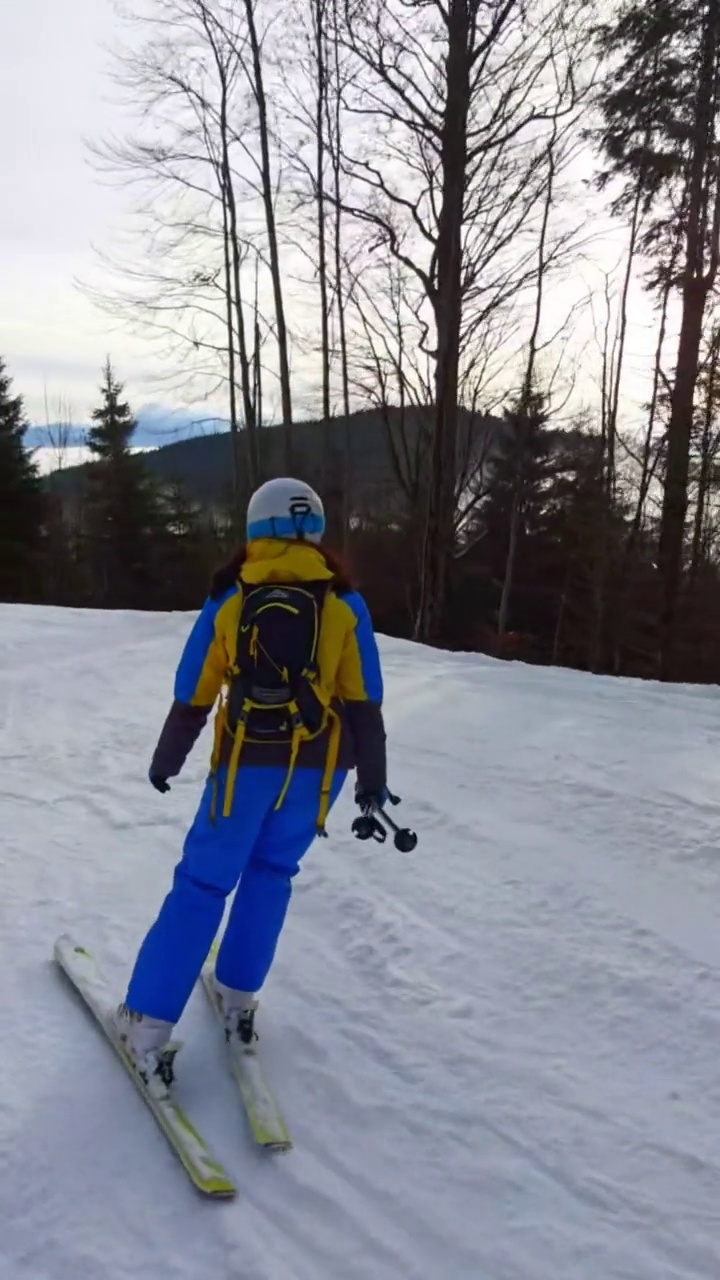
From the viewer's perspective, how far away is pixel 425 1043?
287cm

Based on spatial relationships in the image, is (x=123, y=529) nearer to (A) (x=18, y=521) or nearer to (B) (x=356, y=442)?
(A) (x=18, y=521)

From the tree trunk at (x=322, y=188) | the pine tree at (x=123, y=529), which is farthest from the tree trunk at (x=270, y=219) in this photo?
the pine tree at (x=123, y=529)

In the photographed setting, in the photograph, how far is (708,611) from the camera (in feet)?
71.8

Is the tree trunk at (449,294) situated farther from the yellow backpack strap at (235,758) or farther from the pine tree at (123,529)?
the pine tree at (123,529)

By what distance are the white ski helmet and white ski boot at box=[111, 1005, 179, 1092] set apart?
4.49 ft

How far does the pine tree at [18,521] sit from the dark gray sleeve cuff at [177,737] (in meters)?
25.7

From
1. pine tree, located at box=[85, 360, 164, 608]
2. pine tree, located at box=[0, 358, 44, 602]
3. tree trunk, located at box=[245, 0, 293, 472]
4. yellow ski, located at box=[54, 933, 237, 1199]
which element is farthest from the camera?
pine tree, located at box=[85, 360, 164, 608]

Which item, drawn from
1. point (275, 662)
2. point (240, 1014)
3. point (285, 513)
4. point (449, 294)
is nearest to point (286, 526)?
point (285, 513)

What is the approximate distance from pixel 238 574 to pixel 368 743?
599mm

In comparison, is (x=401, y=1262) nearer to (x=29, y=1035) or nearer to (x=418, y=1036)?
(x=418, y=1036)

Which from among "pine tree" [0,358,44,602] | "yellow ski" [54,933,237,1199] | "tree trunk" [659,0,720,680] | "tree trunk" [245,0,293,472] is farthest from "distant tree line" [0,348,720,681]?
"yellow ski" [54,933,237,1199]

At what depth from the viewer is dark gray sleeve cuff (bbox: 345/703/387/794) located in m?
2.65

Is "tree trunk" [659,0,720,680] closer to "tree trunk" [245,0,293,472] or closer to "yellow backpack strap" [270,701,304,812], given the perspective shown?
"tree trunk" [245,0,293,472]

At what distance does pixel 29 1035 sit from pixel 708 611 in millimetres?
21185
